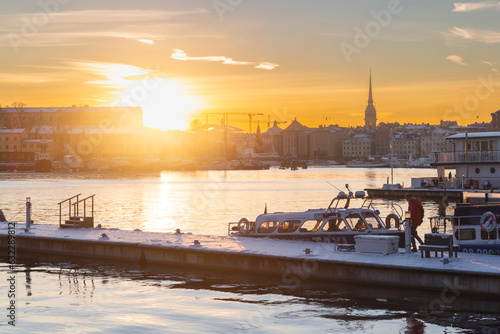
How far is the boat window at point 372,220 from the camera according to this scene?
90.0 feet

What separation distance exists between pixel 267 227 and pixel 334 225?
3376mm

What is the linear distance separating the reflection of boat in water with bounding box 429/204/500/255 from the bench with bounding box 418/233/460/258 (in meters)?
1.80

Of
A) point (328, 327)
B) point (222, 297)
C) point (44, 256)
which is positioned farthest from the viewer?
point (44, 256)

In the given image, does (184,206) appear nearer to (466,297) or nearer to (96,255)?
(96,255)

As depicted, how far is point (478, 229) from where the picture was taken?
2561 cm

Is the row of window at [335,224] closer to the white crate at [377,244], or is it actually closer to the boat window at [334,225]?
the boat window at [334,225]

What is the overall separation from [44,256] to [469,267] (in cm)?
2010

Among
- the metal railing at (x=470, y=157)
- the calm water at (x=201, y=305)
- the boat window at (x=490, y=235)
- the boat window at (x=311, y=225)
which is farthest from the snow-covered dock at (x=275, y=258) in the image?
the metal railing at (x=470, y=157)

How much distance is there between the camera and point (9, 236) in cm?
3384

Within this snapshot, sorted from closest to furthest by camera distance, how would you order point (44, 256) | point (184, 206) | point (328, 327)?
1. point (328, 327)
2. point (44, 256)
3. point (184, 206)

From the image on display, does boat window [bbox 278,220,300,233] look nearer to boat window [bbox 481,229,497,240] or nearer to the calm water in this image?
the calm water

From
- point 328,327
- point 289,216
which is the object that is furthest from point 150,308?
point 289,216

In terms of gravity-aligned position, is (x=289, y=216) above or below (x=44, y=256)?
above

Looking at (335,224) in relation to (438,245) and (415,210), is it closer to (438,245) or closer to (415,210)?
(415,210)
